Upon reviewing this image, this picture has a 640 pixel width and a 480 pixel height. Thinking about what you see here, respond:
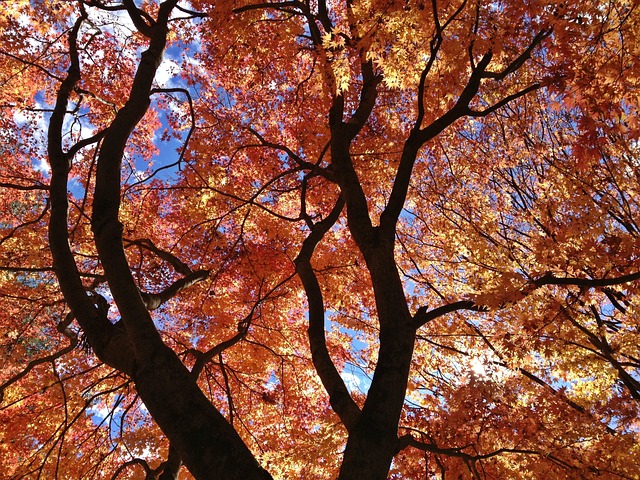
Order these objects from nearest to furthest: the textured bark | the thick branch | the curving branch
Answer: the textured bark < the thick branch < the curving branch

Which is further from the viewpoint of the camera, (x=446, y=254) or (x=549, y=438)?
(x=446, y=254)

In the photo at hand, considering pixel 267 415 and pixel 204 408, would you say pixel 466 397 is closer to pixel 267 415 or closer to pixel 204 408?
pixel 267 415

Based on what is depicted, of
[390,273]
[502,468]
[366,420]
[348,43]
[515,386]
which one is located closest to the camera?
[366,420]

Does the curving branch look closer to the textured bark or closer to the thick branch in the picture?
the textured bark

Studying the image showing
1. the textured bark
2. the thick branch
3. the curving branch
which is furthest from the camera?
the curving branch

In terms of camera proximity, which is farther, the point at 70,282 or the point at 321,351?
the point at 321,351

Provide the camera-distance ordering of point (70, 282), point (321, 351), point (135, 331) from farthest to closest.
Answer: point (321, 351) < point (70, 282) < point (135, 331)

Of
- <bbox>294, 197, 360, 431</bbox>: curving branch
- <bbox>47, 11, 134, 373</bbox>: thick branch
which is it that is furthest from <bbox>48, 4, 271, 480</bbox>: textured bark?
<bbox>294, 197, 360, 431</bbox>: curving branch

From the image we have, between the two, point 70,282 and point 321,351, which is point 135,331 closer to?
point 70,282

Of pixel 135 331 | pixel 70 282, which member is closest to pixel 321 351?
pixel 135 331

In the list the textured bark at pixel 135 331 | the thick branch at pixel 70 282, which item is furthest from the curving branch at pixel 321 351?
the thick branch at pixel 70 282

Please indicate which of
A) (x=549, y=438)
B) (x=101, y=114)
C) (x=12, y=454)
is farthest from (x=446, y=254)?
(x=12, y=454)

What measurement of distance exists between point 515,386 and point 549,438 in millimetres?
1772

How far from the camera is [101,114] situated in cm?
861
